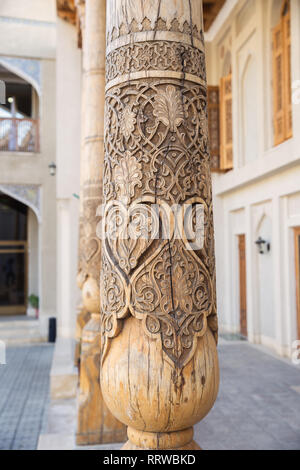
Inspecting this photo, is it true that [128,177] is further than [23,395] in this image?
No

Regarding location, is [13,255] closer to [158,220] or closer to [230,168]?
[230,168]

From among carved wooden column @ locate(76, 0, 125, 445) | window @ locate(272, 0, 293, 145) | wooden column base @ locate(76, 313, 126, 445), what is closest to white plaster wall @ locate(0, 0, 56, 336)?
window @ locate(272, 0, 293, 145)

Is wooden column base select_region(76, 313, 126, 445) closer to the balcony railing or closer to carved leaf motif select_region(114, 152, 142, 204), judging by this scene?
carved leaf motif select_region(114, 152, 142, 204)

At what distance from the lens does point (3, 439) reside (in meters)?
4.10

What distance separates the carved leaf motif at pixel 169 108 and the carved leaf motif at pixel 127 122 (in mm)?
70

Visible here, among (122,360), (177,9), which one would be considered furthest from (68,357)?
(177,9)

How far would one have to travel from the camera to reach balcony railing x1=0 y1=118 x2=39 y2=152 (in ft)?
33.3

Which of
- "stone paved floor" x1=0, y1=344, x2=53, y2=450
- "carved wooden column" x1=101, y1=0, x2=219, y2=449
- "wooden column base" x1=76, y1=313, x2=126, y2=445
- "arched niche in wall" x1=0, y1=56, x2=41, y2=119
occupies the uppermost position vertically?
"arched niche in wall" x1=0, y1=56, x2=41, y2=119

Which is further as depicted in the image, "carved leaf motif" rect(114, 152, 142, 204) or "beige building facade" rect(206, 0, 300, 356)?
"beige building facade" rect(206, 0, 300, 356)

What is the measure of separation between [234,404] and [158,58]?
3930mm

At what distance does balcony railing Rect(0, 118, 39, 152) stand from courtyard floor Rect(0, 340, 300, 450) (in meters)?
5.27

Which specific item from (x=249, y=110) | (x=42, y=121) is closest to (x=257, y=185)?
(x=249, y=110)

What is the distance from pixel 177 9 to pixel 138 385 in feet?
3.50

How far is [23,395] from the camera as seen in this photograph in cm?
554
